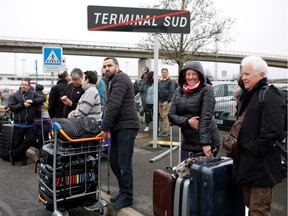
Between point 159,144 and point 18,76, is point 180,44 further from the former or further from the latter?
point 18,76

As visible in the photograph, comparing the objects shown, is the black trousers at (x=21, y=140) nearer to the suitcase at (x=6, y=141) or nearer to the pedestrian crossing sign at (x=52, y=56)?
the suitcase at (x=6, y=141)

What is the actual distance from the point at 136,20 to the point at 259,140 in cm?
477

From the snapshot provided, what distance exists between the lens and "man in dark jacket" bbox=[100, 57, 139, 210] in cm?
→ 371

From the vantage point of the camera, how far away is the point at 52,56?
8.59m

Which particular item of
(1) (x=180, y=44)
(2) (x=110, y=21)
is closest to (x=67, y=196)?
(2) (x=110, y=21)

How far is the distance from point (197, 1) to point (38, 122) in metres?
14.7

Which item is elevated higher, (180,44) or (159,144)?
(180,44)

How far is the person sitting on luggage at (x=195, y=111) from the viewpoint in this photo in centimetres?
329

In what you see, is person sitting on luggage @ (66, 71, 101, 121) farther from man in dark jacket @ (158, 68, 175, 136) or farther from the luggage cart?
man in dark jacket @ (158, 68, 175, 136)

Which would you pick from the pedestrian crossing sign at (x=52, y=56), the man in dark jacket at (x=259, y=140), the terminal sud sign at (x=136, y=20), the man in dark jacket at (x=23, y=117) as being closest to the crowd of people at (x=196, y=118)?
the man in dark jacket at (x=259, y=140)

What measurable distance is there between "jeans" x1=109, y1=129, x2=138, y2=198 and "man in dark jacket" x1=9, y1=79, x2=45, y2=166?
317 cm

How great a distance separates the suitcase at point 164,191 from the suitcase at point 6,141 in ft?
14.7

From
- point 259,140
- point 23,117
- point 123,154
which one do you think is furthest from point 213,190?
point 23,117

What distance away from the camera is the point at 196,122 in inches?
131
